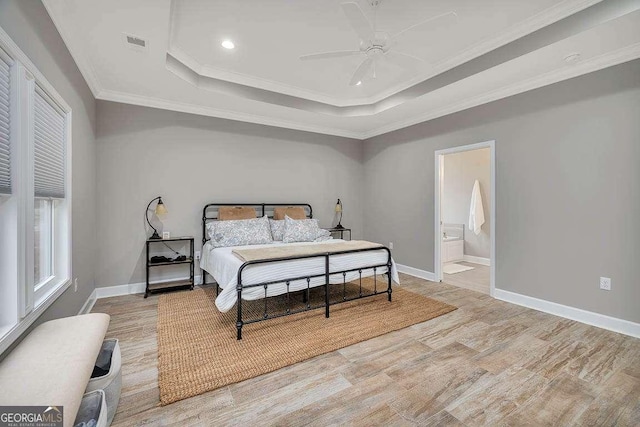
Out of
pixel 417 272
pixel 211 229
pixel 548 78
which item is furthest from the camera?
pixel 417 272

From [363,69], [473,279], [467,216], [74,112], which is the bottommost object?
[473,279]

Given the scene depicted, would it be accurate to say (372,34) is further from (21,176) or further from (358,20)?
(21,176)

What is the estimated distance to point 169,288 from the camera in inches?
159

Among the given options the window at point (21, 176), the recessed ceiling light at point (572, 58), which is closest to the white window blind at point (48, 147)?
the window at point (21, 176)

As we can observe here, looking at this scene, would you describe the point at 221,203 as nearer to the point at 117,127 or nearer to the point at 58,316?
the point at 117,127

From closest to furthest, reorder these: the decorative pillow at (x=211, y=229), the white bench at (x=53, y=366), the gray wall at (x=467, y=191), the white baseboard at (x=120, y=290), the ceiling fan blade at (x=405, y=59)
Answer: the white bench at (x=53, y=366), the ceiling fan blade at (x=405, y=59), the white baseboard at (x=120, y=290), the decorative pillow at (x=211, y=229), the gray wall at (x=467, y=191)

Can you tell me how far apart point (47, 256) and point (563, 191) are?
5251 millimetres

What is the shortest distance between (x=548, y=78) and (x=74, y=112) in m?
5.13

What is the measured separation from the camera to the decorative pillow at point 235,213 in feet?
14.6

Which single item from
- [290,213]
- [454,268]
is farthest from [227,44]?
[454,268]

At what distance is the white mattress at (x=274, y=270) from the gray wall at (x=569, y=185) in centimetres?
175

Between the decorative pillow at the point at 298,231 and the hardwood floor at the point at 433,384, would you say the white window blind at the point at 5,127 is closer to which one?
the hardwood floor at the point at 433,384

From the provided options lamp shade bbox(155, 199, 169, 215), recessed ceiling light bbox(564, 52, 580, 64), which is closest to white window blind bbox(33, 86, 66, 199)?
lamp shade bbox(155, 199, 169, 215)

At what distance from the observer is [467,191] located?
6391 mm
